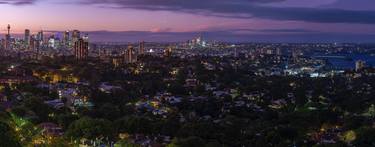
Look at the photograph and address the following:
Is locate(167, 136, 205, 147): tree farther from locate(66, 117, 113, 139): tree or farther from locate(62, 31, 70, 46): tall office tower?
locate(62, 31, 70, 46): tall office tower

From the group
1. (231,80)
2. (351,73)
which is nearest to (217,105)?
(231,80)

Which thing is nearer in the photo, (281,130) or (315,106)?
(281,130)

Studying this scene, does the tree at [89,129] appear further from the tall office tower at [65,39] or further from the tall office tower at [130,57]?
the tall office tower at [65,39]

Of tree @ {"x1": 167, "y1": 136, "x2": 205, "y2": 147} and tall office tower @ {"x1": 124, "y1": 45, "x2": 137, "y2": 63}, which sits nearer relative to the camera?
tree @ {"x1": 167, "y1": 136, "x2": 205, "y2": 147}

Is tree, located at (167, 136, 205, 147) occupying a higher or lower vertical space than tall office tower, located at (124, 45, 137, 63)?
higher

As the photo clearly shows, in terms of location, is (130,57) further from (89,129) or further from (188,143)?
(188,143)

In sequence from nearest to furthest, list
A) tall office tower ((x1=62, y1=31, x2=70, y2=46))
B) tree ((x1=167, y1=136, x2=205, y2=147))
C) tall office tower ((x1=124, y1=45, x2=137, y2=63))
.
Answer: tree ((x1=167, y1=136, x2=205, y2=147)), tall office tower ((x1=124, y1=45, x2=137, y2=63)), tall office tower ((x1=62, y1=31, x2=70, y2=46))

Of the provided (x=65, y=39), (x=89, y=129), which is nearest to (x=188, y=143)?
(x=89, y=129)

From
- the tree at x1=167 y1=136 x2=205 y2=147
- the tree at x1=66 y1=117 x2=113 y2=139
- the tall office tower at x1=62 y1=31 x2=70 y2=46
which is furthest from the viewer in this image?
the tall office tower at x1=62 y1=31 x2=70 y2=46

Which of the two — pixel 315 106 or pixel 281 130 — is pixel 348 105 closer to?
pixel 315 106

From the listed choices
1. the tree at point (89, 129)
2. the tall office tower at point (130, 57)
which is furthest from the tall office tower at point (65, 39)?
the tree at point (89, 129)

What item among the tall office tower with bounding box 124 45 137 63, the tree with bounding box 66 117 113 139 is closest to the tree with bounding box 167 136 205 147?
the tree with bounding box 66 117 113 139
